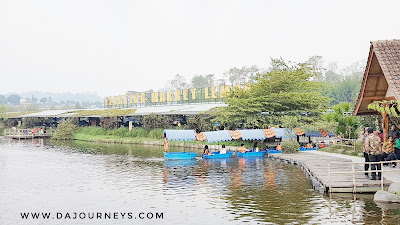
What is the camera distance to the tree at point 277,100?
39.5 m

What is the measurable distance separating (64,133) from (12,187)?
128 feet

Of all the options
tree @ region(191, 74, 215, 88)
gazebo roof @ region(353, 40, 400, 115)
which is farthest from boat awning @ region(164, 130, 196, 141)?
tree @ region(191, 74, 215, 88)

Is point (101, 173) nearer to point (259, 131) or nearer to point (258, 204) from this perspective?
point (258, 204)

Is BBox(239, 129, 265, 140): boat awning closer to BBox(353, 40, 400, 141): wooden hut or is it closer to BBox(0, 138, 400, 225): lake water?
BBox(0, 138, 400, 225): lake water

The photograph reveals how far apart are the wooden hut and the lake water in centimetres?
451

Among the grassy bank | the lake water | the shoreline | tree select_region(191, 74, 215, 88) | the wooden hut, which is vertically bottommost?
the lake water

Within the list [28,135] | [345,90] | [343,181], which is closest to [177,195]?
[343,181]

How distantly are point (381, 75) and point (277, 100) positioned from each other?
21561 mm

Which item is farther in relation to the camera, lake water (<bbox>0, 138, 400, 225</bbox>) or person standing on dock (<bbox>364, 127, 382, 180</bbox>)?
person standing on dock (<bbox>364, 127, 382, 180</bbox>)

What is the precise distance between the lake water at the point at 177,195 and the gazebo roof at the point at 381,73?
455 cm

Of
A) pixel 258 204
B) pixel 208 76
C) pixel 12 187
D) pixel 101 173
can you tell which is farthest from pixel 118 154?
pixel 208 76

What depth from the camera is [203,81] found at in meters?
130

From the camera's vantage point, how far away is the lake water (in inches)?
573

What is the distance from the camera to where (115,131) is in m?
55.0
